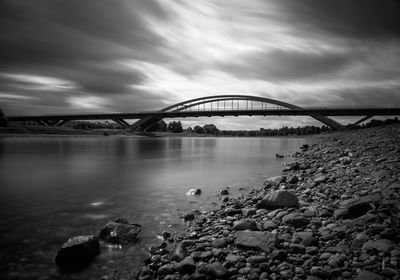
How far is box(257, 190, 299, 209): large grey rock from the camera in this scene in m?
4.75

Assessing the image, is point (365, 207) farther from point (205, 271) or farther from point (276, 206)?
point (205, 271)

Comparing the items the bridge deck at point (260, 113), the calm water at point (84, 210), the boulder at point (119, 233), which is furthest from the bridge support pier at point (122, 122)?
the boulder at point (119, 233)

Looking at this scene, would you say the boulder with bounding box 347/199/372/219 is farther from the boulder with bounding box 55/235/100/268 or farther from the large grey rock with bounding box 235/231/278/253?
the boulder with bounding box 55/235/100/268

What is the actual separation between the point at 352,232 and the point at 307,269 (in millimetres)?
998

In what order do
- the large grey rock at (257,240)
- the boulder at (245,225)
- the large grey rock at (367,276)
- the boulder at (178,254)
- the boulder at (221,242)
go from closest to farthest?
the large grey rock at (367,276) < the large grey rock at (257,240) < the boulder at (178,254) < the boulder at (221,242) < the boulder at (245,225)

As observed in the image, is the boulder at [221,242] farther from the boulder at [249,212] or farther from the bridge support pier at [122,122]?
the bridge support pier at [122,122]

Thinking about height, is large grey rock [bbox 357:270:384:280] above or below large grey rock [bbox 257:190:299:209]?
above

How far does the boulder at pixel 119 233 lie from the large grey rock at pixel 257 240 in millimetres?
2041

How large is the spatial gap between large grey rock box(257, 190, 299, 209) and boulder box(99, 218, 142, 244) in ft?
8.80

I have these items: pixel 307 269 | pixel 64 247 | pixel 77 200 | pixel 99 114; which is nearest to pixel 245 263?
pixel 307 269

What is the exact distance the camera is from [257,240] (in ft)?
10.8

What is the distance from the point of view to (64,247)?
358 centimetres

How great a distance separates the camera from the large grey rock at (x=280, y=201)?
187 inches

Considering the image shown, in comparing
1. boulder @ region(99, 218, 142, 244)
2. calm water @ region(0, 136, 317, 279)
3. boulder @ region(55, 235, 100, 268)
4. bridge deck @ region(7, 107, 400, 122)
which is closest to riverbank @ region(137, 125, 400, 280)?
boulder @ region(99, 218, 142, 244)
